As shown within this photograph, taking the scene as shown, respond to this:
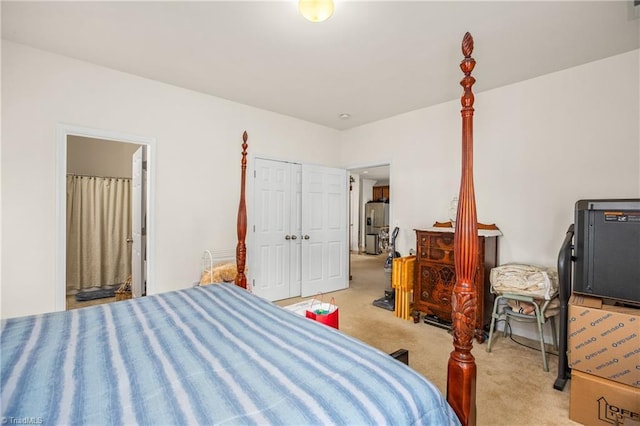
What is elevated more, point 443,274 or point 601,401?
point 443,274

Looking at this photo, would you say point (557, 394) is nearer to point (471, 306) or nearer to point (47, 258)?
point (471, 306)

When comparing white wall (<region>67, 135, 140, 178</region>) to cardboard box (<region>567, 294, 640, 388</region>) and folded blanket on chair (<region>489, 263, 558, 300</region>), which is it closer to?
folded blanket on chair (<region>489, 263, 558, 300</region>)

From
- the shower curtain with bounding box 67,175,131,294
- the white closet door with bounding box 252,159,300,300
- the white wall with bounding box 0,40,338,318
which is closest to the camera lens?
the white wall with bounding box 0,40,338,318

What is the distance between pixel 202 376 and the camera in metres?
1.03

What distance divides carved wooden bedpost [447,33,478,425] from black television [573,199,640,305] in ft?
5.07

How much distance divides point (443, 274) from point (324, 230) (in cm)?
202

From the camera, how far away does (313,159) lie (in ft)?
15.5

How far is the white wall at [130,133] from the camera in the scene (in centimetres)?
249

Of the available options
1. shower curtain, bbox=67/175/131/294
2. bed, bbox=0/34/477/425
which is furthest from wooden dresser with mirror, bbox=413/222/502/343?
shower curtain, bbox=67/175/131/294

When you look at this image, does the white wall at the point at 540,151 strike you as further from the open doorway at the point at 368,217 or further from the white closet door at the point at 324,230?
the open doorway at the point at 368,217

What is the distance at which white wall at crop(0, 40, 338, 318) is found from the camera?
2486mm

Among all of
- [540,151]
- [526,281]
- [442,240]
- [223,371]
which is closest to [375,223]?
[442,240]

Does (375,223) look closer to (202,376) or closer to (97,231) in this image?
(97,231)

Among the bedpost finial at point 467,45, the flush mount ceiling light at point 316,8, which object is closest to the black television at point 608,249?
the bedpost finial at point 467,45
